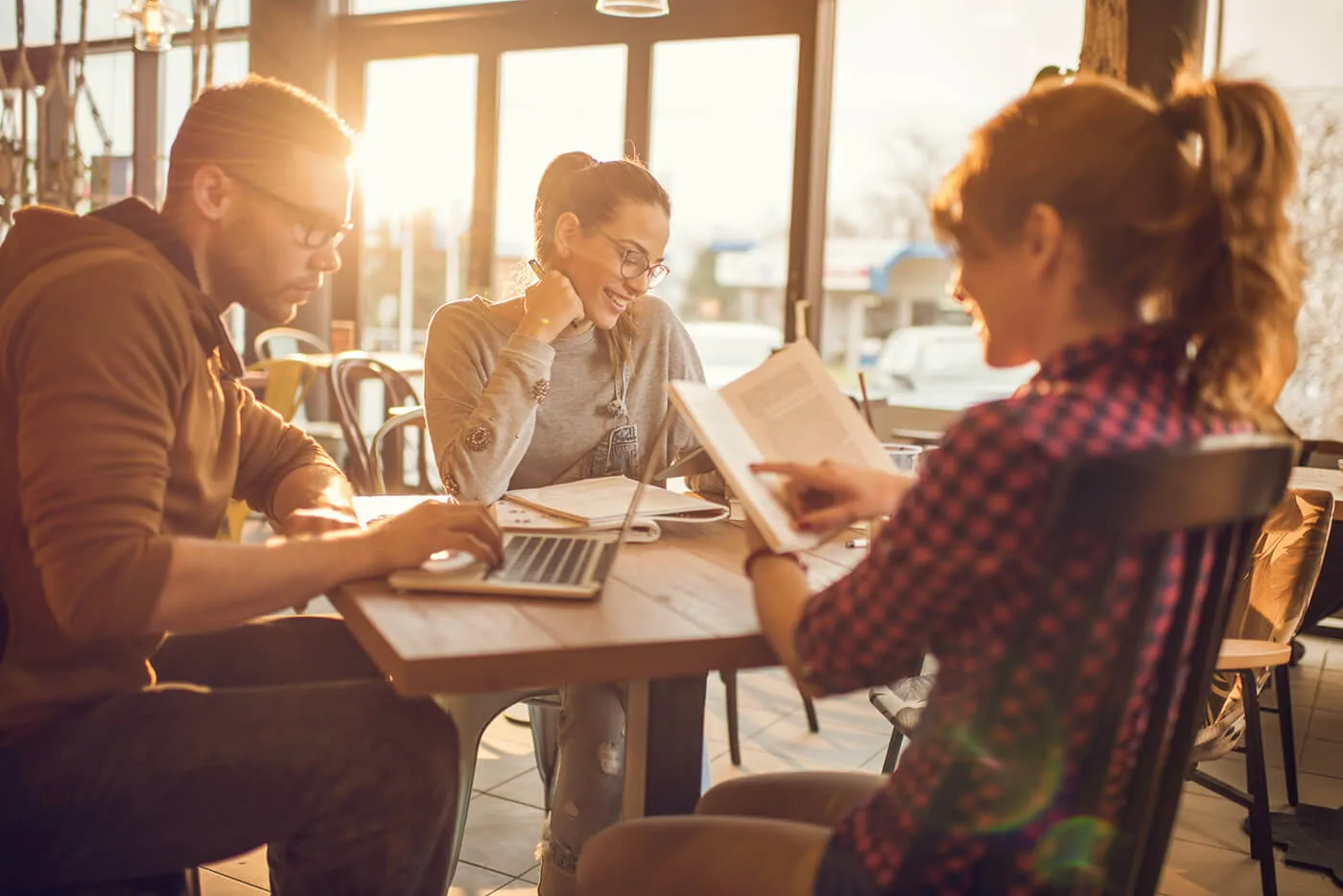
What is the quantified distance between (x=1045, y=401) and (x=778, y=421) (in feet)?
1.70

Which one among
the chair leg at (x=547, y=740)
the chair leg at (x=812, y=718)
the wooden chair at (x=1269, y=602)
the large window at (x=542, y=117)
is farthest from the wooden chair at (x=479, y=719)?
the large window at (x=542, y=117)

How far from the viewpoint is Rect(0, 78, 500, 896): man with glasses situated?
1054mm

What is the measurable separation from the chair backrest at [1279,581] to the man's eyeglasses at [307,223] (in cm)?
141

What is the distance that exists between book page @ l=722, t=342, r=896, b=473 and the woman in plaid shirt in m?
0.35

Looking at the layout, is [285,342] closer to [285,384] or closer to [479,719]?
[285,384]

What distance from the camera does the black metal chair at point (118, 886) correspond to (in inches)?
43.4

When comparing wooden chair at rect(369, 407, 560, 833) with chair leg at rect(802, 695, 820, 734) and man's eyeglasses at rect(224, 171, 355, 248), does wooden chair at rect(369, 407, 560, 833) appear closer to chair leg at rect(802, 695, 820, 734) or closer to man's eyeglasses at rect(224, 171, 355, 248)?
man's eyeglasses at rect(224, 171, 355, 248)

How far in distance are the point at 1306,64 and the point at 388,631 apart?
13.8ft

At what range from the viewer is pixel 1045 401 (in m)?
0.82

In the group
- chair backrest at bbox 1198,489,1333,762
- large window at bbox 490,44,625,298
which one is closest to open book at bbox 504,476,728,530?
chair backrest at bbox 1198,489,1333,762

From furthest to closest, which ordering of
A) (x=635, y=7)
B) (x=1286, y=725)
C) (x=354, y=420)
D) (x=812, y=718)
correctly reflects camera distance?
1. (x=635, y=7)
2. (x=812, y=718)
3. (x=354, y=420)
4. (x=1286, y=725)

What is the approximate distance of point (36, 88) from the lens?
185 inches

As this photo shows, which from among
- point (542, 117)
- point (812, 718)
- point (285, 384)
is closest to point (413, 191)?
point (542, 117)

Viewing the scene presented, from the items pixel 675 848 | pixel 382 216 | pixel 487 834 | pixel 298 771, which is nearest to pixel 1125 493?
pixel 675 848
